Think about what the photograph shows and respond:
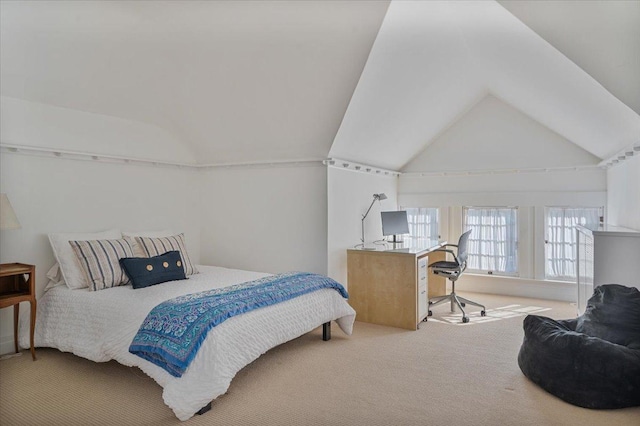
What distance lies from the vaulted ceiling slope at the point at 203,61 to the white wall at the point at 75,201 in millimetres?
599

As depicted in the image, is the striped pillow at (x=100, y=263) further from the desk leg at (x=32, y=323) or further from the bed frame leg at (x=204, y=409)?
the bed frame leg at (x=204, y=409)

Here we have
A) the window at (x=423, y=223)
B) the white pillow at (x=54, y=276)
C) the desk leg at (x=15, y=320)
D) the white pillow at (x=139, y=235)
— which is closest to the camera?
the desk leg at (x=15, y=320)

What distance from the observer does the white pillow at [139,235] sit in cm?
396

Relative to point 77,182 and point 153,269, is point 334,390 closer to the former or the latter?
point 153,269

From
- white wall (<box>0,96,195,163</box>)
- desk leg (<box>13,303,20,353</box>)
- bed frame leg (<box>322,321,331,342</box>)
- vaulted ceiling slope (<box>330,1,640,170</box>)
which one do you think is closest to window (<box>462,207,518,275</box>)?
vaulted ceiling slope (<box>330,1,640,170</box>)

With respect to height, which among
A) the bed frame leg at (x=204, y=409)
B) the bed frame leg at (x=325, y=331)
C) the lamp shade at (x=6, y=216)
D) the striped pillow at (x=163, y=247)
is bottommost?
→ the bed frame leg at (x=204, y=409)

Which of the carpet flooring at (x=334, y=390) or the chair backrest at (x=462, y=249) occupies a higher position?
the chair backrest at (x=462, y=249)

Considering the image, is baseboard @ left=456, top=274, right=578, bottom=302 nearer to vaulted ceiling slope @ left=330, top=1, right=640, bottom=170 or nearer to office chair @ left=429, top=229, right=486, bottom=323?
office chair @ left=429, top=229, right=486, bottom=323

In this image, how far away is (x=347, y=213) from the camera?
4785mm

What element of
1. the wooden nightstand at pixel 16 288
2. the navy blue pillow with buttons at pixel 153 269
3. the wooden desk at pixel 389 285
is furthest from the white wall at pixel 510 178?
the wooden nightstand at pixel 16 288

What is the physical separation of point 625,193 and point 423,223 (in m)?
2.66

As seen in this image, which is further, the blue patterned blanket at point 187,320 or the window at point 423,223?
the window at point 423,223

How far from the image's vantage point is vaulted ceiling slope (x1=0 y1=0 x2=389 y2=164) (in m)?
2.90

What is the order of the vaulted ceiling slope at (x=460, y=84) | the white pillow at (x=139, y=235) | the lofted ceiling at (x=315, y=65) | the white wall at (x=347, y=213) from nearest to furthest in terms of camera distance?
the lofted ceiling at (x=315, y=65) < the vaulted ceiling slope at (x=460, y=84) < the white pillow at (x=139, y=235) < the white wall at (x=347, y=213)
